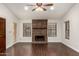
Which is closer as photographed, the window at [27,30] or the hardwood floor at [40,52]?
the hardwood floor at [40,52]

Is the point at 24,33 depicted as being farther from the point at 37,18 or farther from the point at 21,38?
the point at 37,18

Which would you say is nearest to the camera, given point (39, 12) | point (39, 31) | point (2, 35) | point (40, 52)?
point (40, 52)

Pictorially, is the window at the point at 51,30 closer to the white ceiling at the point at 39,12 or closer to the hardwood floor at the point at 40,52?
the white ceiling at the point at 39,12

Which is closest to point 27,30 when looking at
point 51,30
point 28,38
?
point 28,38

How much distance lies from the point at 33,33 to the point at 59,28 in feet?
7.05

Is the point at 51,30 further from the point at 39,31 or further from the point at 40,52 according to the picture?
the point at 40,52

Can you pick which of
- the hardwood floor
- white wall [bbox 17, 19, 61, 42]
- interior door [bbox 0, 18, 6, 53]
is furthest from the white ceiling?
the hardwood floor

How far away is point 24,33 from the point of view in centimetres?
1135

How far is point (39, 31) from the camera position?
1124cm

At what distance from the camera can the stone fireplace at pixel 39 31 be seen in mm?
11180

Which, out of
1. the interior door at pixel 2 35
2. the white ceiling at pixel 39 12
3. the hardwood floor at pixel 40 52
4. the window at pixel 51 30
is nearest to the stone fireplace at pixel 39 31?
the window at pixel 51 30

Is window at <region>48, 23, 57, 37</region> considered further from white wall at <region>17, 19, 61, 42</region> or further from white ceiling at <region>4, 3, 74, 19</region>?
white ceiling at <region>4, 3, 74, 19</region>

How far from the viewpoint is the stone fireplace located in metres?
11.2

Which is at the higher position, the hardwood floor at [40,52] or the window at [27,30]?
the window at [27,30]
